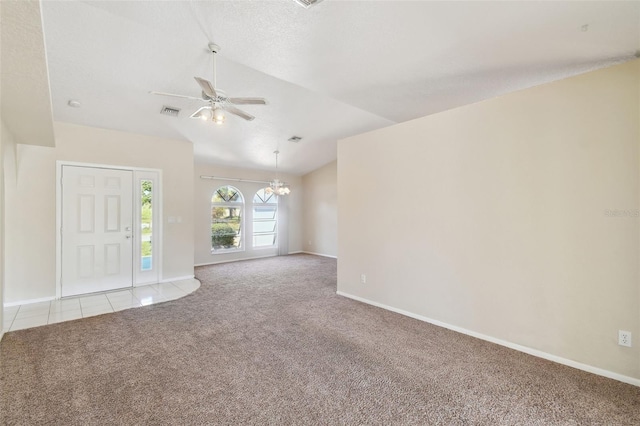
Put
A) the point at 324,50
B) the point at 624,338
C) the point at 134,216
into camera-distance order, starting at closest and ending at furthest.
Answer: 1. the point at 624,338
2. the point at 324,50
3. the point at 134,216


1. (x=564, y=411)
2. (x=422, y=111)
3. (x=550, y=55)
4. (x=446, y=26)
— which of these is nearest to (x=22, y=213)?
(x=446, y=26)

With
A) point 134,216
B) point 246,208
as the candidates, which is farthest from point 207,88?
point 246,208

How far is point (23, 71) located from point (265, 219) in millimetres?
6854

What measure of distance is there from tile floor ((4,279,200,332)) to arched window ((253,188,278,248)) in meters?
3.51

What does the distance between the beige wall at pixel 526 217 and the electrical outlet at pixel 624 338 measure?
39 mm

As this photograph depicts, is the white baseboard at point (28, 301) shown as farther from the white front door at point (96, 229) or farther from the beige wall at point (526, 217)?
the beige wall at point (526, 217)

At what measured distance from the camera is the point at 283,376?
2.35 m

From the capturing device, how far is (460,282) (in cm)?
326

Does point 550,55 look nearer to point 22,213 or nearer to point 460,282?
point 460,282

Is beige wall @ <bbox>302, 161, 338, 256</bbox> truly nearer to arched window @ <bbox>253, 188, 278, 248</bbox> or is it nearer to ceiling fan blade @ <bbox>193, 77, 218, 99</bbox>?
arched window @ <bbox>253, 188, 278, 248</bbox>

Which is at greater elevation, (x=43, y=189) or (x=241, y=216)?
(x=43, y=189)

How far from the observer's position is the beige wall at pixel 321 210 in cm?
863

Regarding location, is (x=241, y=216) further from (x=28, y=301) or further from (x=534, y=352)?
(x=534, y=352)

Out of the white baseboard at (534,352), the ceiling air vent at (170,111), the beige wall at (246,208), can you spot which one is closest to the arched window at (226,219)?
the beige wall at (246,208)
